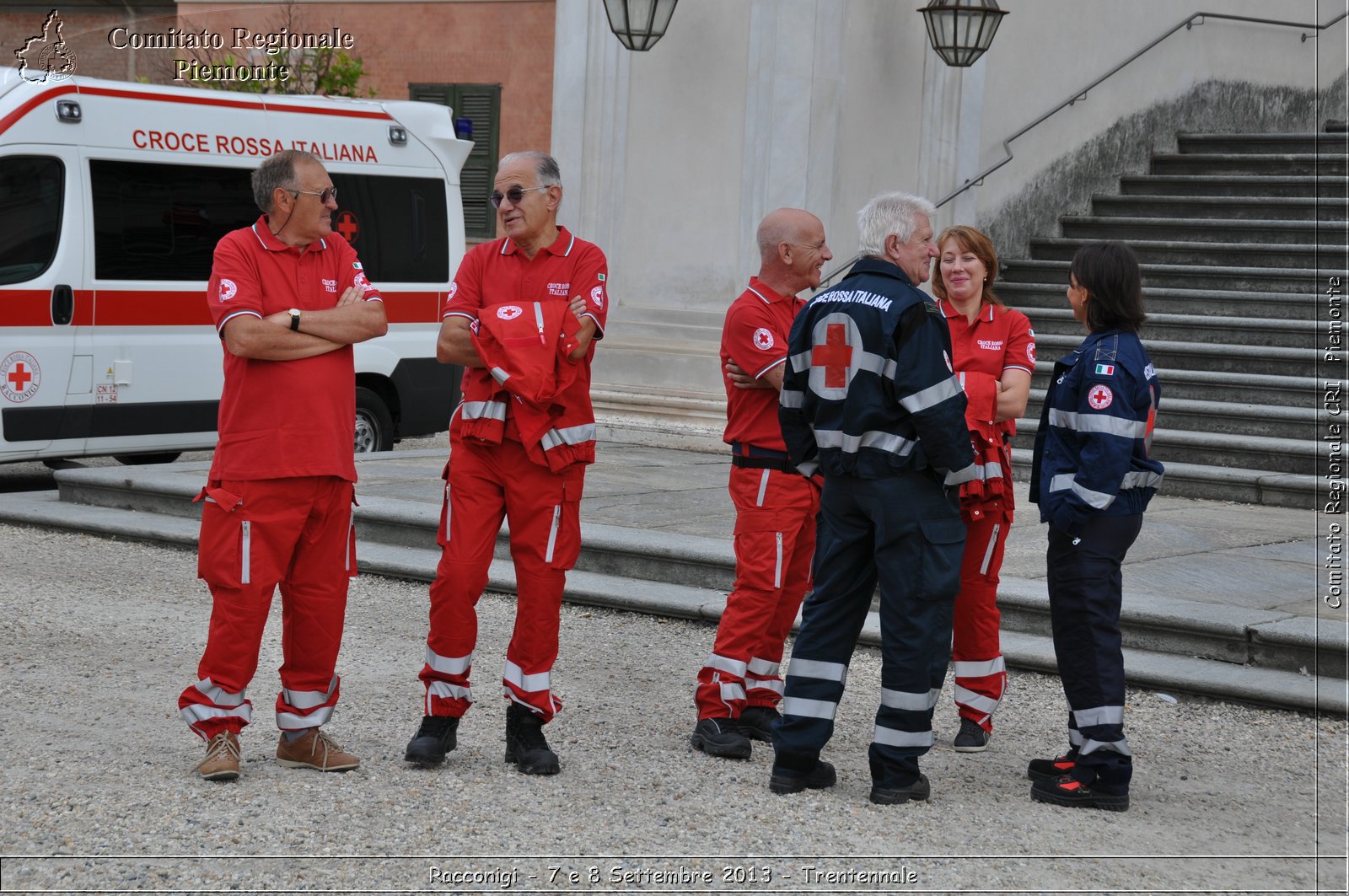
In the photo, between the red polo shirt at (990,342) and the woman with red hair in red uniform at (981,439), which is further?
the red polo shirt at (990,342)

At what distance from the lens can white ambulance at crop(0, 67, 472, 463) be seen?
414 inches

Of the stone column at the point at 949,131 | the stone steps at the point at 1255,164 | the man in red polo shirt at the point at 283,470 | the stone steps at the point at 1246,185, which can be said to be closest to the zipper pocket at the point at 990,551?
the man in red polo shirt at the point at 283,470

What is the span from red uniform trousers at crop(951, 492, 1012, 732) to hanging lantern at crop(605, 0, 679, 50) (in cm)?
831

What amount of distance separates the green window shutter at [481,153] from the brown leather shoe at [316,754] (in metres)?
12.6

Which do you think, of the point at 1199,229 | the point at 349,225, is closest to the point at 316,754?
the point at 349,225

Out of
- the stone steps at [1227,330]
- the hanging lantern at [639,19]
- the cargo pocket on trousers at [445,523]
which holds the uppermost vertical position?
the hanging lantern at [639,19]

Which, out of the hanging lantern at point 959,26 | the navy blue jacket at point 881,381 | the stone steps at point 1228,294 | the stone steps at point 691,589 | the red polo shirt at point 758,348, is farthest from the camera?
the hanging lantern at point 959,26

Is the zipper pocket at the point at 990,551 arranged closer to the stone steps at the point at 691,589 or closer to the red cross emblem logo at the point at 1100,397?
the red cross emblem logo at the point at 1100,397

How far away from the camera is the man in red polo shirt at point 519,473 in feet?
17.0

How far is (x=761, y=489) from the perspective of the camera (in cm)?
561

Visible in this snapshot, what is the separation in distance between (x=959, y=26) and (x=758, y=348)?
9.07 metres

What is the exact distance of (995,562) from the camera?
5.77m

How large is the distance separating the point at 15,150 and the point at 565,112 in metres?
5.41

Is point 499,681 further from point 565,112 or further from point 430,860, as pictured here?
point 565,112
